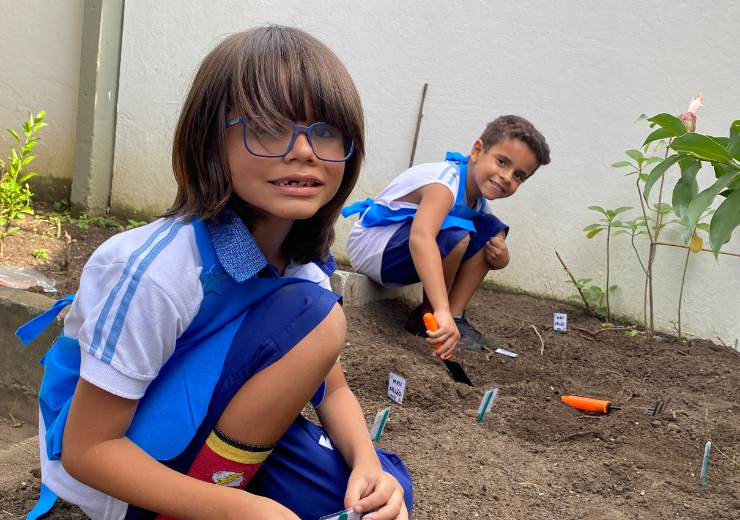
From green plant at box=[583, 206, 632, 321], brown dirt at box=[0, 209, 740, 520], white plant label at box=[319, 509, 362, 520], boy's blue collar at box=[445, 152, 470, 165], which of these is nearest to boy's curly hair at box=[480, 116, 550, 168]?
boy's blue collar at box=[445, 152, 470, 165]

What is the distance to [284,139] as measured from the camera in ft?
3.46

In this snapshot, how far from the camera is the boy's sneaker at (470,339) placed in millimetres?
2746

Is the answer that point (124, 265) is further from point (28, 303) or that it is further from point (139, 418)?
point (28, 303)

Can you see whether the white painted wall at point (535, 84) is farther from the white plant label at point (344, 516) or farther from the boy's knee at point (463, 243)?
the white plant label at point (344, 516)

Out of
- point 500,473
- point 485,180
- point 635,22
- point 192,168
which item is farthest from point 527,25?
point 192,168

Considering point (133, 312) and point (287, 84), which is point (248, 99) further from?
point (133, 312)

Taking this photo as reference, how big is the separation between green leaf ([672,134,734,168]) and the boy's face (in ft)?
4.36

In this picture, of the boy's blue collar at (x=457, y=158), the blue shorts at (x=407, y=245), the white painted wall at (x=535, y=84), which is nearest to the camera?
the blue shorts at (x=407, y=245)

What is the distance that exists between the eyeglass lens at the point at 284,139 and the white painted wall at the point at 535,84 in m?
2.45

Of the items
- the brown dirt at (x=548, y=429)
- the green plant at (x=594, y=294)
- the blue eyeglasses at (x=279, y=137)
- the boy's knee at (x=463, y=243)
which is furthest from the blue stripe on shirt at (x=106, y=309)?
the green plant at (x=594, y=294)

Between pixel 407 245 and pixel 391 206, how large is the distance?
0.21 meters

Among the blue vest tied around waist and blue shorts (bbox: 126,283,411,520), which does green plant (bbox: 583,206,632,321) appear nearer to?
the blue vest tied around waist

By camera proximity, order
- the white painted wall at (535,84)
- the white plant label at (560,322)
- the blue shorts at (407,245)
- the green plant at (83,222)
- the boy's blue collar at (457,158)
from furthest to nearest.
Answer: the green plant at (83,222)
the white painted wall at (535,84)
the white plant label at (560,322)
the boy's blue collar at (457,158)
the blue shorts at (407,245)

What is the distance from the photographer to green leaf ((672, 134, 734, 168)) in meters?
1.24
